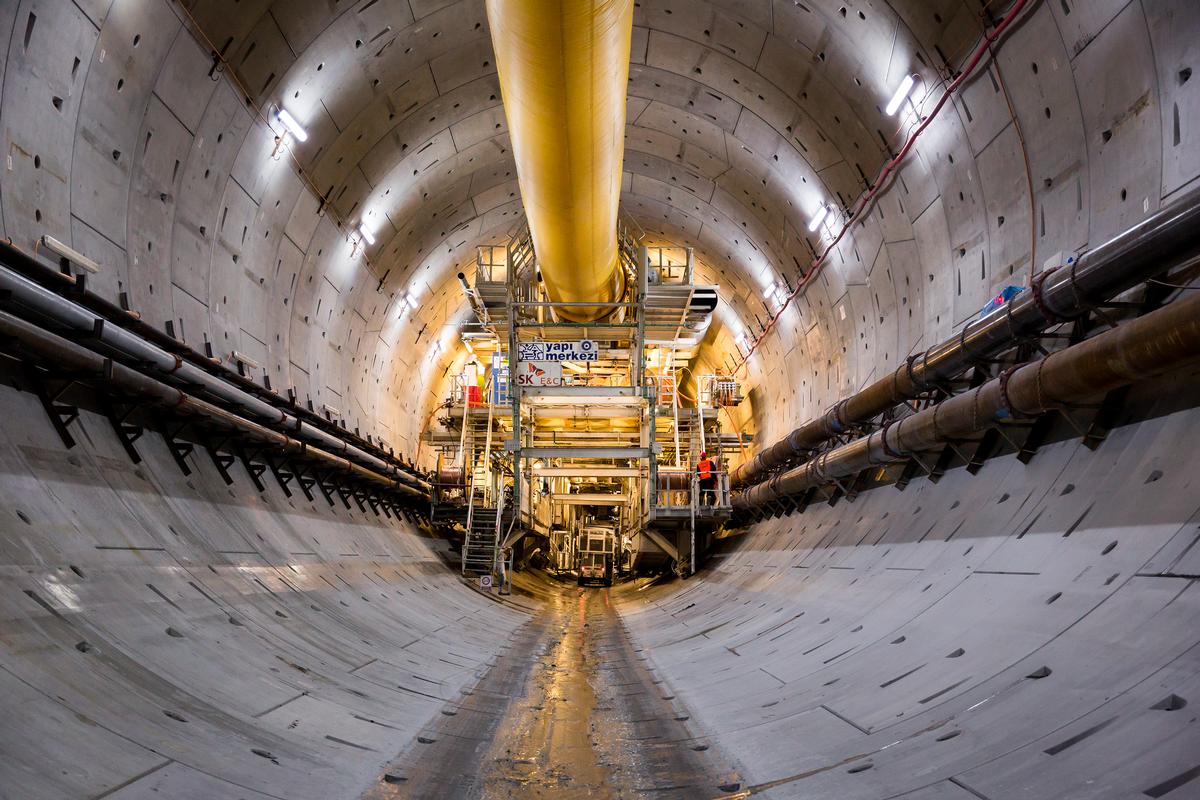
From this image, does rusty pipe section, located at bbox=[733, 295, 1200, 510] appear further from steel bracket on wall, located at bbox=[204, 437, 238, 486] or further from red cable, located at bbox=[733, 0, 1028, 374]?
steel bracket on wall, located at bbox=[204, 437, 238, 486]

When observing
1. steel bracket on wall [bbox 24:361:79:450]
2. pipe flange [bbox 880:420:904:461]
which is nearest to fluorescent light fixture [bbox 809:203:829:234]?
pipe flange [bbox 880:420:904:461]

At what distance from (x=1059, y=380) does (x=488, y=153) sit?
447 inches

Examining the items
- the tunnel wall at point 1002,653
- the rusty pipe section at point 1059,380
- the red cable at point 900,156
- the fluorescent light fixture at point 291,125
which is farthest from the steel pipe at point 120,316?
the red cable at point 900,156

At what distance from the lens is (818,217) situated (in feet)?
37.2

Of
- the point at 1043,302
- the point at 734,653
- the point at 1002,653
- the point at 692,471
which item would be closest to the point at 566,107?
the point at 1043,302

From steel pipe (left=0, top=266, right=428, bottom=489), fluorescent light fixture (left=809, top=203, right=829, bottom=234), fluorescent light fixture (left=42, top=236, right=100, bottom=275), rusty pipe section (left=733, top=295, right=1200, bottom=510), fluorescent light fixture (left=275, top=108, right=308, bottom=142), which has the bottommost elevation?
rusty pipe section (left=733, top=295, right=1200, bottom=510)

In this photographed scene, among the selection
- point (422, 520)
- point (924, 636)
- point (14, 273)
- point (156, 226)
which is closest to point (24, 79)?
point (14, 273)

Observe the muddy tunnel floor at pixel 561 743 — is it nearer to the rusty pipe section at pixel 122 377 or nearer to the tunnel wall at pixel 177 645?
the tunnel wall at pixel 177 645

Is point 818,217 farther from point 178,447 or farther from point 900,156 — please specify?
point 178,447

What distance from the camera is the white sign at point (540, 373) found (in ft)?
48.9

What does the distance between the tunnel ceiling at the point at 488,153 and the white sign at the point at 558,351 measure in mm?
2685

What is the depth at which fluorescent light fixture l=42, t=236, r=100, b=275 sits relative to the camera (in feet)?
18.2

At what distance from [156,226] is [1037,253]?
7721mm

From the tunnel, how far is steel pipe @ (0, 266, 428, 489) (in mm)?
36
